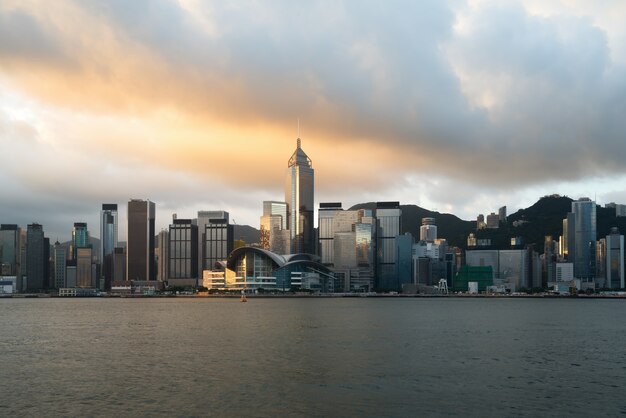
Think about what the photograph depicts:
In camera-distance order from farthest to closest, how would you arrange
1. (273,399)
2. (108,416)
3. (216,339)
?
(216,339) → (273,399) → (108,416)

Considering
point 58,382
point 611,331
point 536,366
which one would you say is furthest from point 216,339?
point 611,331

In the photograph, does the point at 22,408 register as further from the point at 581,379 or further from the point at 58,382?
the point at 581,379

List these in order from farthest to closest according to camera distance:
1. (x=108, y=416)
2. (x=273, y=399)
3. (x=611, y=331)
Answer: (x=611, y=331), (x=273, y=399), (x=108, y=416)

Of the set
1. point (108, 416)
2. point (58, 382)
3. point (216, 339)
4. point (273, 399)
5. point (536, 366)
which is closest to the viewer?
point (108, 416)

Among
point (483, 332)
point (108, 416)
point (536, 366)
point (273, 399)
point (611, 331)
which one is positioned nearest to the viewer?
point (108, 416)

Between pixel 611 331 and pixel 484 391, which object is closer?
pixel 484 391

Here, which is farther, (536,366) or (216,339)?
(216,339)

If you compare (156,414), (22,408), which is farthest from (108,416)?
(22,408)

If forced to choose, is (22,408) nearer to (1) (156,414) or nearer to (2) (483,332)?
(1) (156,414)
